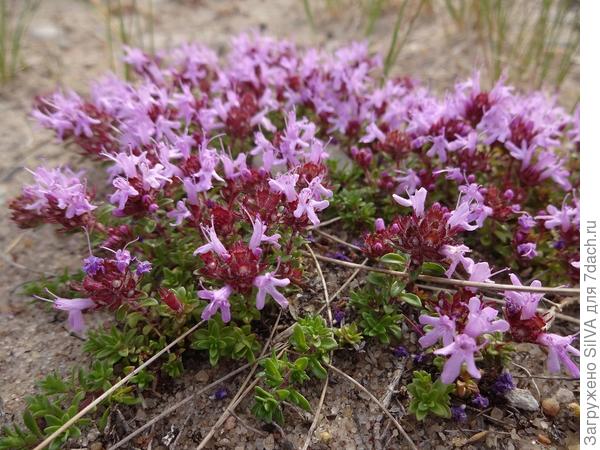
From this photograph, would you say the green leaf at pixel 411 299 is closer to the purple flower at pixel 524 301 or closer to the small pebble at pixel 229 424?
the purple flower at pixel 524 301

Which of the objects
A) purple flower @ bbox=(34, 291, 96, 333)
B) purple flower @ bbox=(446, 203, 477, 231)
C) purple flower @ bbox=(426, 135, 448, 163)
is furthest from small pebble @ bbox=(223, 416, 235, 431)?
purple flower @ bbox=(426, 135, 448, 163)

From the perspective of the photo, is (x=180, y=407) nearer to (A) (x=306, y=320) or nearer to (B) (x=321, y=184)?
(A) (x=306, y=320)

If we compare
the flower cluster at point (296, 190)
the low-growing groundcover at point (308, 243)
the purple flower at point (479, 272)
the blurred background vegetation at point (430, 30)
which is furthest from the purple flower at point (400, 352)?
the blurred background vegetation at point (430, 30)

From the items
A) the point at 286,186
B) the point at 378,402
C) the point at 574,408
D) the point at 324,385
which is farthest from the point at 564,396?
the point at 286,186

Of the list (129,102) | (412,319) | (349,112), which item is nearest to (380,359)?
(412,319)

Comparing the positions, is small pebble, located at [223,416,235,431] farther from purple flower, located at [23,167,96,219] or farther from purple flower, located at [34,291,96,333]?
purple flower, located at [23,167,96,219]

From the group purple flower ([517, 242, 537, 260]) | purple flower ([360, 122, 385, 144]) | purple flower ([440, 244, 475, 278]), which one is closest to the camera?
purple flower ([440, 244, 475, 278])
